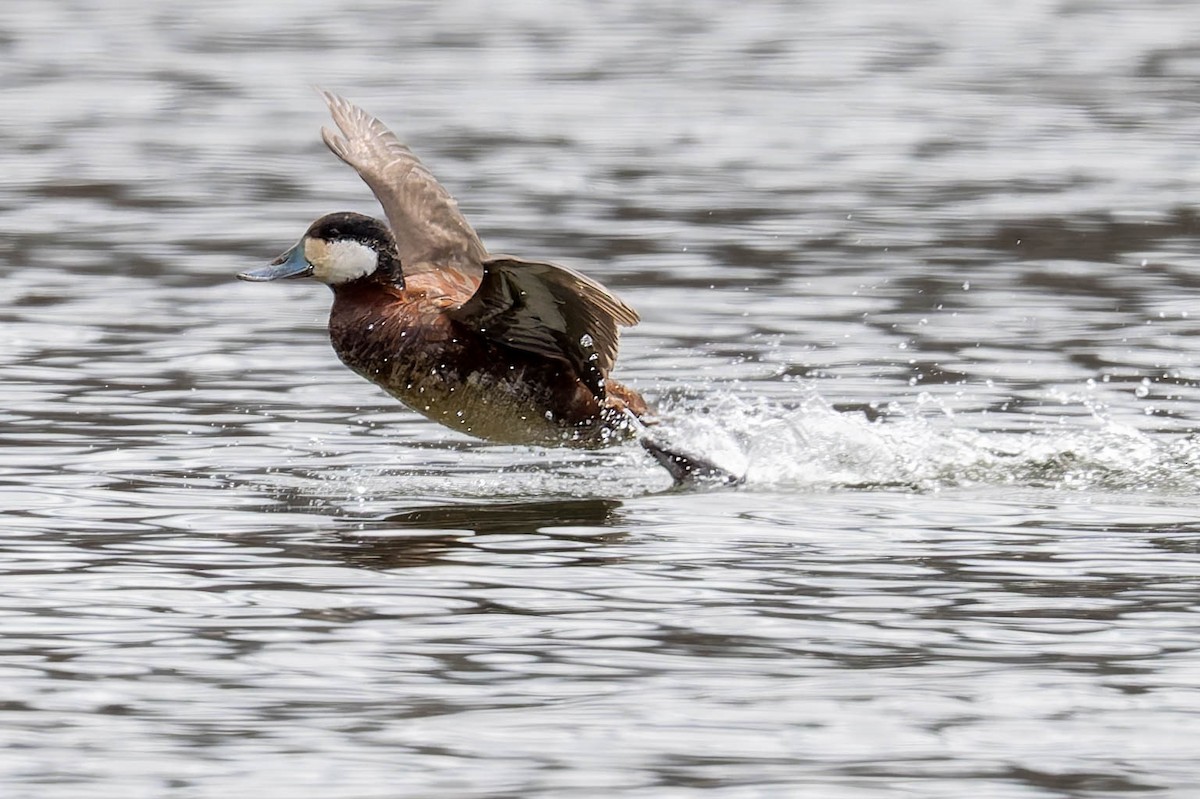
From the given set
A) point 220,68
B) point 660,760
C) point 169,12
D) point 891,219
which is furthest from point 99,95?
point 660,760

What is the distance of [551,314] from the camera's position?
8.41 meters

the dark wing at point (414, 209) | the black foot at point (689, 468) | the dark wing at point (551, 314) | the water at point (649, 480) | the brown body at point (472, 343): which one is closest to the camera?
the water at point (649, 480)

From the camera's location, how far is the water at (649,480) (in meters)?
5.58

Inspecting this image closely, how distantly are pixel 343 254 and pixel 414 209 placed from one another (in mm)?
1076

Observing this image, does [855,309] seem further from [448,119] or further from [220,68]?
[220,68]

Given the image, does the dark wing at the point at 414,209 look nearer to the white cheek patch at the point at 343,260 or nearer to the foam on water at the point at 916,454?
the white cheek patch at the point at 343,260

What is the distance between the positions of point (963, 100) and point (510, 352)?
11.9 meters

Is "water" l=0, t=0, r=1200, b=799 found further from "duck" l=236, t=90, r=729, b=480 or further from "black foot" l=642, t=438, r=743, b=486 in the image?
"duck" l=236, t=90, r=729, b=480

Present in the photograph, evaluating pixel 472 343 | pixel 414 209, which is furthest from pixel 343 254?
pixel 414 209

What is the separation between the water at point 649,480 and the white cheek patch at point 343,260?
69 cm

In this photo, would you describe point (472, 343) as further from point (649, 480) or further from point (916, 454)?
point (916, 454)

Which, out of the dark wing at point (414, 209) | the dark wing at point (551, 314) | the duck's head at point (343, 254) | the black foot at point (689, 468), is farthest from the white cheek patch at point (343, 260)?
the black foot at point (689, 468)

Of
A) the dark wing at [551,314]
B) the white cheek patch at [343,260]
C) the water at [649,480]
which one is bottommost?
the water at [649,480]

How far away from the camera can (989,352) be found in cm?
1092
